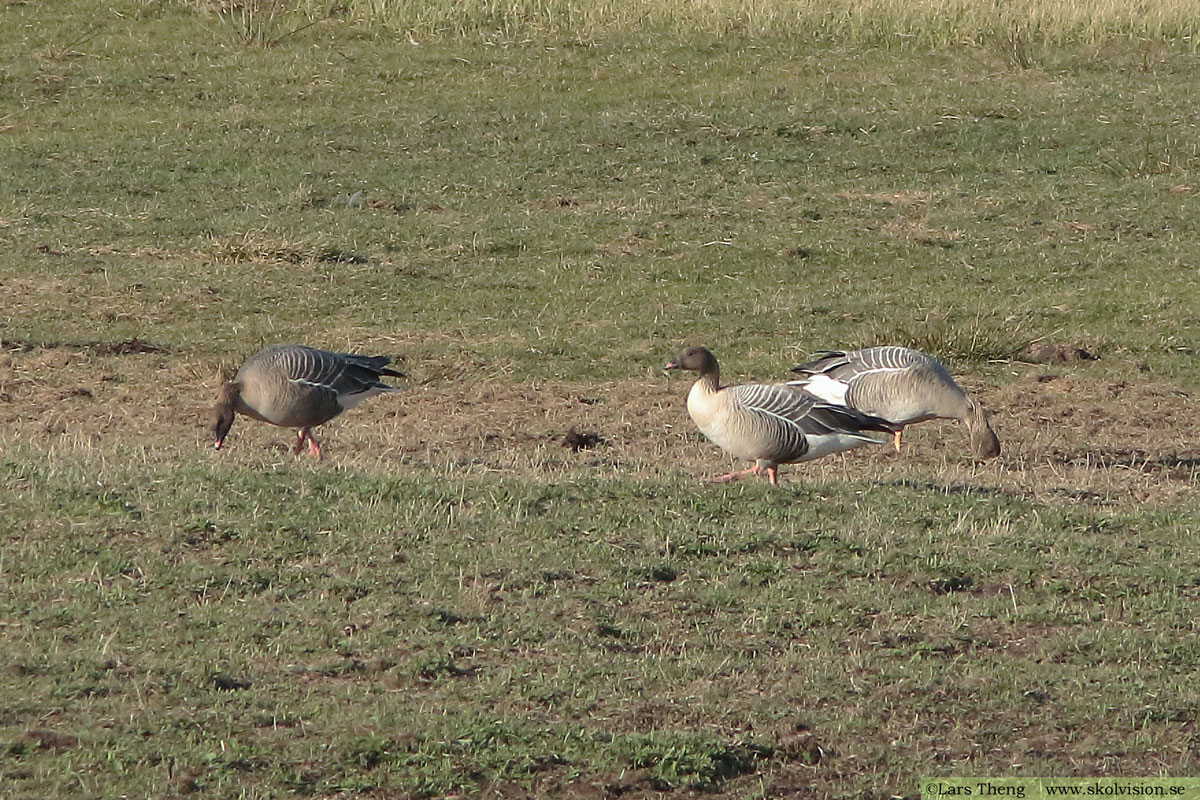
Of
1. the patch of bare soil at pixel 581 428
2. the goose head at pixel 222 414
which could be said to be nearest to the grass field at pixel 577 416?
the patch of bare soil at pixel 581 428

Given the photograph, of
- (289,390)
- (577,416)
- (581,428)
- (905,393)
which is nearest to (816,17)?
(577,416)

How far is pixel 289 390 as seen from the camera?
1017 centimetres

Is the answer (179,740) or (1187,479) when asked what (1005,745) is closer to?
(179,740)

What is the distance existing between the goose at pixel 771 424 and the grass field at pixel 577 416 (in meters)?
0.24

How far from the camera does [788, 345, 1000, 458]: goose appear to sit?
11.1 meters

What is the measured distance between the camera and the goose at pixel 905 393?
11055mm

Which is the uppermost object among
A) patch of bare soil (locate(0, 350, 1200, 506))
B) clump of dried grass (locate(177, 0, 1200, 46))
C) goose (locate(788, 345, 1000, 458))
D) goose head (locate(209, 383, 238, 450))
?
clump of dried grass (locate(177, 0, 1200, 46))

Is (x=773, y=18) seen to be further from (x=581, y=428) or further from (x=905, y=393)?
(x=905, y=393)

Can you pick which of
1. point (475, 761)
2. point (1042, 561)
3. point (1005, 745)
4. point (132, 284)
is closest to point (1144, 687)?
point (1005, 745)

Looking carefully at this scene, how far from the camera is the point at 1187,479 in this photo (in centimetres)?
1062

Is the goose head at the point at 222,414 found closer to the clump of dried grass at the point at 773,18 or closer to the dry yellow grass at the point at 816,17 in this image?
the clump of dried grass at the point at 773,18

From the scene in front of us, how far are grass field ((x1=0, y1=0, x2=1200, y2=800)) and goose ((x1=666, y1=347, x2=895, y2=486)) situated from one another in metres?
0.24

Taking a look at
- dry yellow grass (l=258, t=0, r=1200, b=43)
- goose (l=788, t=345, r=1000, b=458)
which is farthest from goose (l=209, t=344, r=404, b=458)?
dry yellow grass (l=258, t=0, r=1200, b=43)

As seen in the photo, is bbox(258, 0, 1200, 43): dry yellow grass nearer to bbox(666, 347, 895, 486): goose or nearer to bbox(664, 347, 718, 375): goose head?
bbox(664, 347, 718, 375): goose head
